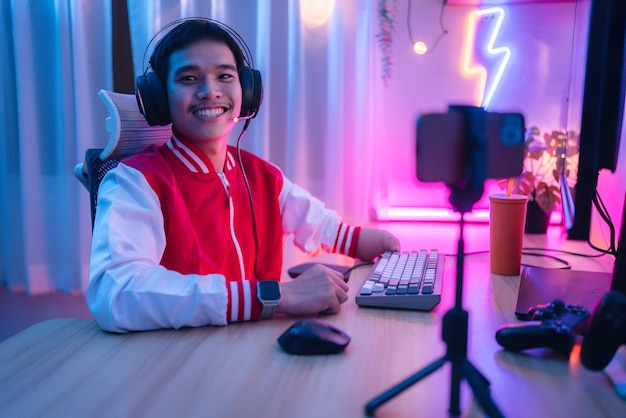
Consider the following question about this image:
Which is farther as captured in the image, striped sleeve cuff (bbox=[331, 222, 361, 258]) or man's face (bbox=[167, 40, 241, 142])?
striped sleeve cuff (bbox=[331, 222, 361, 258])

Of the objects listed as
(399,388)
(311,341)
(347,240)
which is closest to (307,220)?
(347,240)

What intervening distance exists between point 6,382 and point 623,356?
30.8 inches

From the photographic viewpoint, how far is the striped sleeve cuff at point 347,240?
49.7 inches

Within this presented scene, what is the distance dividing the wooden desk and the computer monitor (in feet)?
0.79

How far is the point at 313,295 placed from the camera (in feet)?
2.65

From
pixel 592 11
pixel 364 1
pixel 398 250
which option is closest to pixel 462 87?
pixel 364 1

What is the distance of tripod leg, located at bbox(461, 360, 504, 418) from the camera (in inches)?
19.0

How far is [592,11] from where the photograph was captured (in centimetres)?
80

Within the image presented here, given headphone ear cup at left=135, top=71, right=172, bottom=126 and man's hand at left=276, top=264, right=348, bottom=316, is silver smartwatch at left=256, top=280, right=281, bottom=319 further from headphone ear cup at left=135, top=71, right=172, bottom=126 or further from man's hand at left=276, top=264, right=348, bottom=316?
headphone ear cup at left=135, top=71, right=172, bottom=126

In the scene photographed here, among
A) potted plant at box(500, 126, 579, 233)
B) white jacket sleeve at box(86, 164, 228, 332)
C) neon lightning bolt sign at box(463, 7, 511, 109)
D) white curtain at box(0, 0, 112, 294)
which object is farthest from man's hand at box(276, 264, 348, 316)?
white curtain at box(0, 0, 112, 294)

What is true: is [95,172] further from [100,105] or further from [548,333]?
[100,105]

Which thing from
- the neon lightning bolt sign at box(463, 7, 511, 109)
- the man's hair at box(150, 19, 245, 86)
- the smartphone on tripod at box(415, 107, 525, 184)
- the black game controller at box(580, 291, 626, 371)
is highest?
the neon lightning bolt sign at box(463, 7, 511, 109)

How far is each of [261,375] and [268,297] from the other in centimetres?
19

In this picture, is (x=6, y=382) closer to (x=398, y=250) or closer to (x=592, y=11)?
(x=398, y=250)
